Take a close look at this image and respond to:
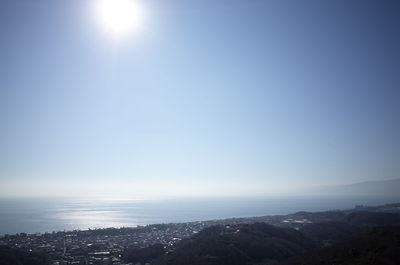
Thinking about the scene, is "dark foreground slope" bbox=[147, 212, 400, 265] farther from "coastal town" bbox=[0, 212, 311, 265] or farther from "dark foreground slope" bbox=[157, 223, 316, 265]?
"coastal town" bbox=[0, 212, 311, 265]

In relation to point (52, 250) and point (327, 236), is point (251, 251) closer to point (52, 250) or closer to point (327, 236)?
point (327, 236)

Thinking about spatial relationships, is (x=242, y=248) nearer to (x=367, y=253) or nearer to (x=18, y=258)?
(x=367, y=253)

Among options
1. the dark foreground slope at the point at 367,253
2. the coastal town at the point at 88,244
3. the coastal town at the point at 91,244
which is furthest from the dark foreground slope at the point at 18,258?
the dark foreground slope at the point at 367,253

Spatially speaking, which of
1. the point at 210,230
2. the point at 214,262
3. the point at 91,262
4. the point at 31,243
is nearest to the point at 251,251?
the point at 214,262

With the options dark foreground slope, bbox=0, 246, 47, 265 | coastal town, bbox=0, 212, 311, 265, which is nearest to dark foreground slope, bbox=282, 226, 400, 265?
coastal town, bbox=0, 212, 311, 265

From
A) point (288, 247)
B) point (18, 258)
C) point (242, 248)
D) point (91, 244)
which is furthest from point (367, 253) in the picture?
point (91, 244)

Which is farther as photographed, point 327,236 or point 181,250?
point 327,236
